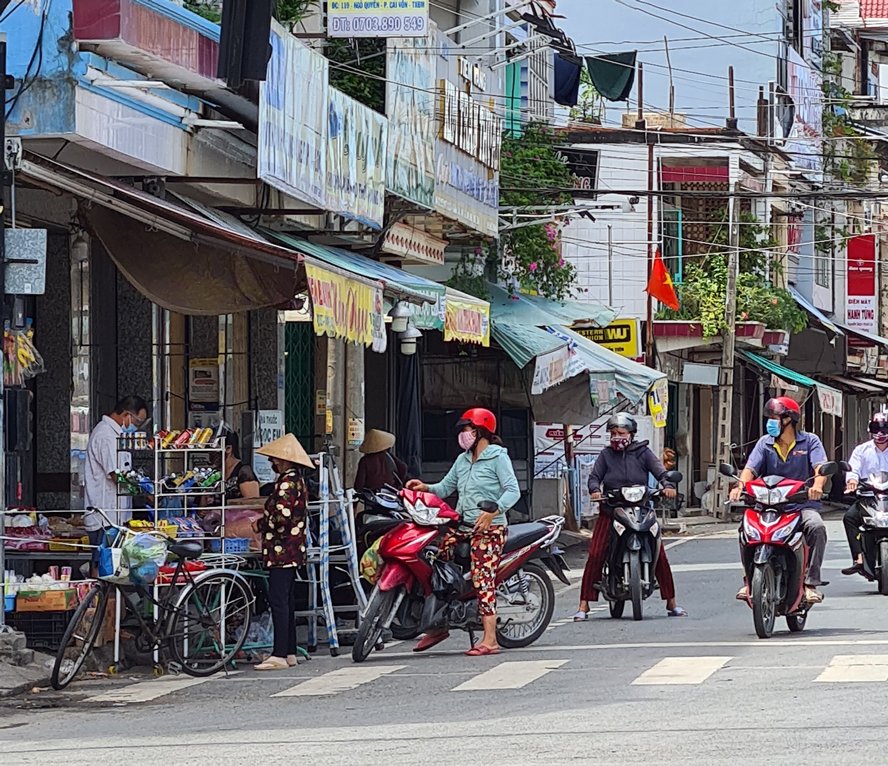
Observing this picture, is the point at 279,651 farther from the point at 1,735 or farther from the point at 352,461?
the point at 352,461

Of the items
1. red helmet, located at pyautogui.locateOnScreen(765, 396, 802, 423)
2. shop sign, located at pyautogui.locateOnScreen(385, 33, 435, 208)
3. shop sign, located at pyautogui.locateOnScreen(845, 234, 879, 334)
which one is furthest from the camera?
shop sign, located at pyautogui.locateOnScreen(845, 234, 879, 334)

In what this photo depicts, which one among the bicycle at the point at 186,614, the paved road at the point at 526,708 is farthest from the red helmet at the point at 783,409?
the bicycle at the point at 186,614

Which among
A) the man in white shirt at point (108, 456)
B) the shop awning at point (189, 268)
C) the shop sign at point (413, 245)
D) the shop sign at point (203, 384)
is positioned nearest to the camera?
the man in white shirt at point (108, 456)

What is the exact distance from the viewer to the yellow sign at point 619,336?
103 ft

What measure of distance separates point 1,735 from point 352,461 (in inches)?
509

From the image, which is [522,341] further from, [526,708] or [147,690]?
[526,708]

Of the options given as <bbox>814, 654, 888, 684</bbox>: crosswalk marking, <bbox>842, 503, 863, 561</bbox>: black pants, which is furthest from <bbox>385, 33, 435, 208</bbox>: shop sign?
<bbox>814, 654, 888, 684</bbox>: crosswalk marking

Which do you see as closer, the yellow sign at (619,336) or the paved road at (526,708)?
the paved road at (526,708)

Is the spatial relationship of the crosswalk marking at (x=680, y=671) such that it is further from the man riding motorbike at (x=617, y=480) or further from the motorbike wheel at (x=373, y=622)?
the man riding motorbike at (x=617, y=480)

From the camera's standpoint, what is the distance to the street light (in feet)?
66.8

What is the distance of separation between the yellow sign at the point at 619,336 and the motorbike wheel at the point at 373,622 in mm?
18439

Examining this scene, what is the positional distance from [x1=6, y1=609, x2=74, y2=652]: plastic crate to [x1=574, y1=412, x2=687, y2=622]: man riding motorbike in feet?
15.3

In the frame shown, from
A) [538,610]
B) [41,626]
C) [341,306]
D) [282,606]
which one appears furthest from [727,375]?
[41,626]

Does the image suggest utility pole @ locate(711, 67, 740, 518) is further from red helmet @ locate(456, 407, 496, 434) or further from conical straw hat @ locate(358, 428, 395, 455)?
red helmet @ locate(456, 407, 496, 434)
